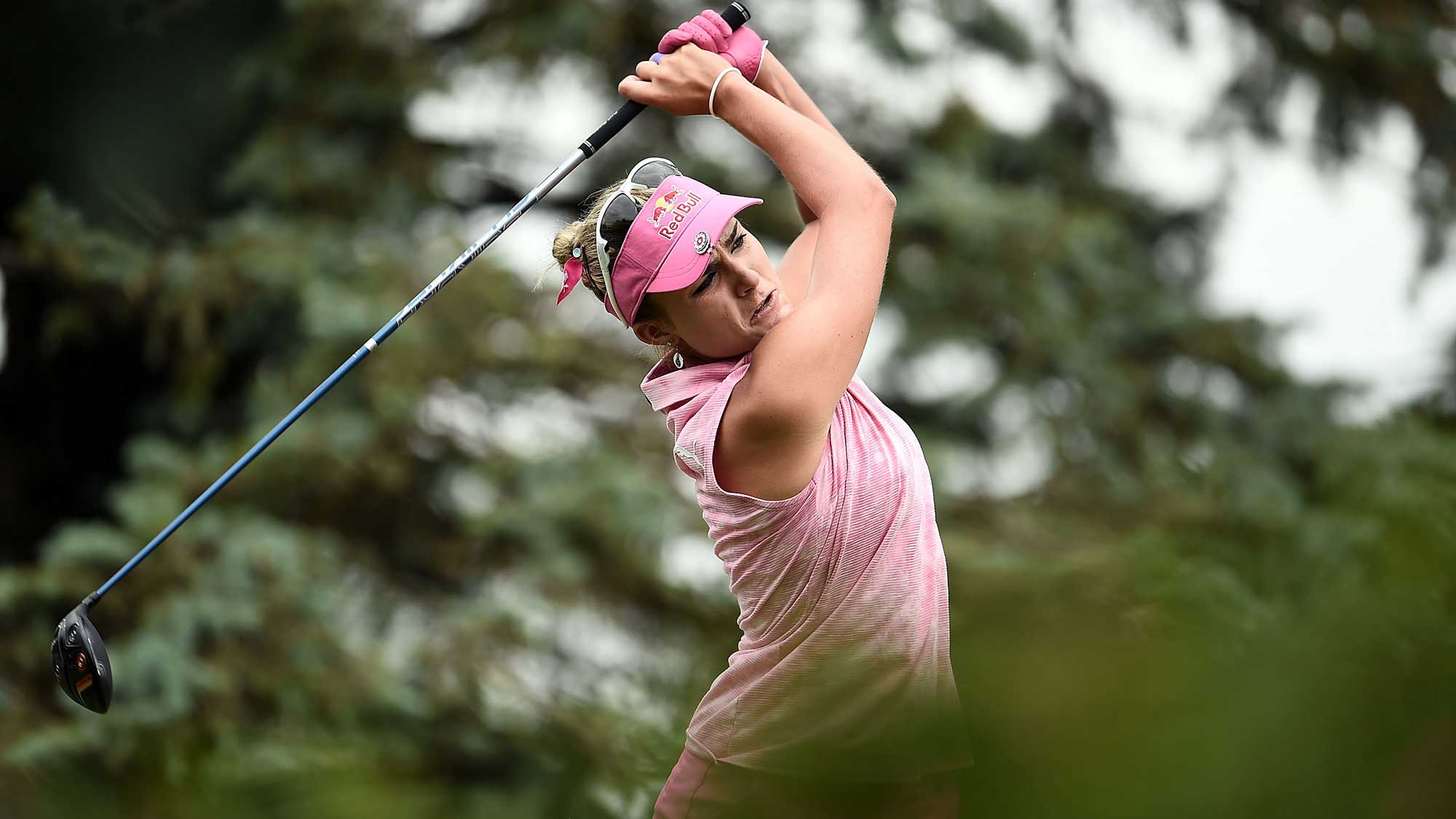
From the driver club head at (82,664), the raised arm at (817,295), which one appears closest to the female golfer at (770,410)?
the raised arm at (817,295)

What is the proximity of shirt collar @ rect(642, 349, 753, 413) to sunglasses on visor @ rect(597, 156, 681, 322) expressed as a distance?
12 centimetres

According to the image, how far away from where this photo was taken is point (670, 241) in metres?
2.07

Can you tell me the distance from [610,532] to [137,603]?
6.63 ft

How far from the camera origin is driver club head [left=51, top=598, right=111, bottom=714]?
2.95 m

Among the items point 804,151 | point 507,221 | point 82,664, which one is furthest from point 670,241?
point 82,664

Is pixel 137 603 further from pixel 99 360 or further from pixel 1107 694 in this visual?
pixel 1107 694

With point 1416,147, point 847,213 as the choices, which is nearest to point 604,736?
point 847,213

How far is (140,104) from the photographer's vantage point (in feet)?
22.1

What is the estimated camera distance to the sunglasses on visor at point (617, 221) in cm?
216

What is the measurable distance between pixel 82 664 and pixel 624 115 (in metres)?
1.61

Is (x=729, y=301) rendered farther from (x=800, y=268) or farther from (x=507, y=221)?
(x=507, y=221)

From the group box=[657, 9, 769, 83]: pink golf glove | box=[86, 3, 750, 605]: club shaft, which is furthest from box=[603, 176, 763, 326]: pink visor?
box=[86, 3, 750, 605]: club shaft

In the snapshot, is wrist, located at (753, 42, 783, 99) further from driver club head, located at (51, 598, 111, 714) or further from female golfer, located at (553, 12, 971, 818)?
driver club head, located at (51, 598, 111, 714)

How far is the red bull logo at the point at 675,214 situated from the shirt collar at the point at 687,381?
211mm
